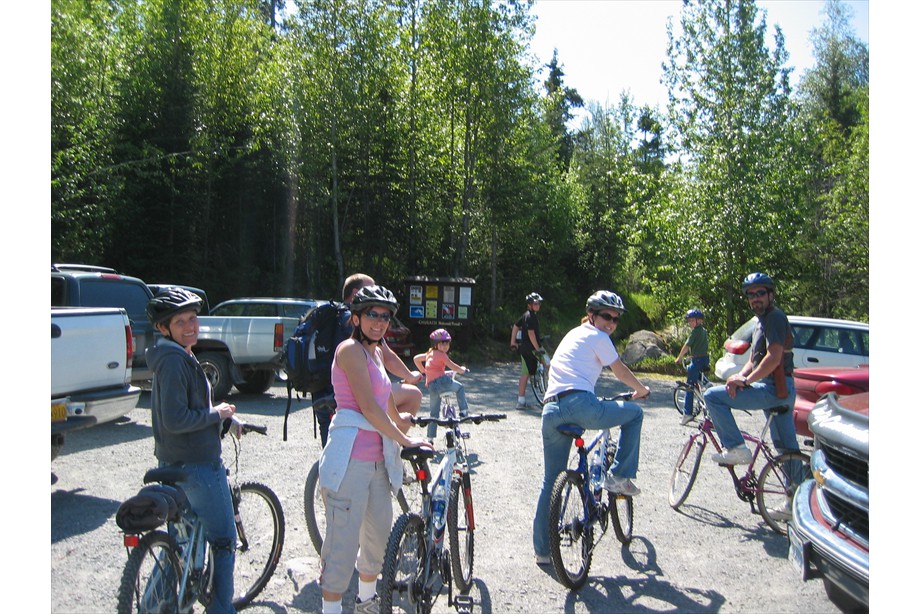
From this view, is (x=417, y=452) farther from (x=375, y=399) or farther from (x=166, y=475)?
(x=166, y=475)

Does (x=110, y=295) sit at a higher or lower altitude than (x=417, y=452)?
higher

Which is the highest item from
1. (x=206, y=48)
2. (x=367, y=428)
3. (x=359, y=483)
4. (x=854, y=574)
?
(x=206, y=48)

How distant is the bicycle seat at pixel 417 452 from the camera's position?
4.09m

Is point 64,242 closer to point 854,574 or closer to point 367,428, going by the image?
point 367,428

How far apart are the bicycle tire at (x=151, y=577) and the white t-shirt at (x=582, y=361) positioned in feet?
8.48

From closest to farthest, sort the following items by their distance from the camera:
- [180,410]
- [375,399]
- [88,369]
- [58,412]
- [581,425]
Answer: [180,410] → [375,399] → [581,425] → [58,412] → [88,369]

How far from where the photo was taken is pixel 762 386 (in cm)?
636

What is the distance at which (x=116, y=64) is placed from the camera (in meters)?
24.8

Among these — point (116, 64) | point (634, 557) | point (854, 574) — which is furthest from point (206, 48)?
point (854, 574)

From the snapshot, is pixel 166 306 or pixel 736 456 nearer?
pixel 166 306

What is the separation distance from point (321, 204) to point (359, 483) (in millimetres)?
23602

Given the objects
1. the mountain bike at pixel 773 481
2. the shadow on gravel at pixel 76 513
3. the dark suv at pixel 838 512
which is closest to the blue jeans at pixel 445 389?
the mountain bike at pixel 773 481

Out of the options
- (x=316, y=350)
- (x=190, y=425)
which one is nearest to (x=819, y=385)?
(x=316, y=350)

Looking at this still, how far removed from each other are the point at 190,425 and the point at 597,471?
2.91 metres
